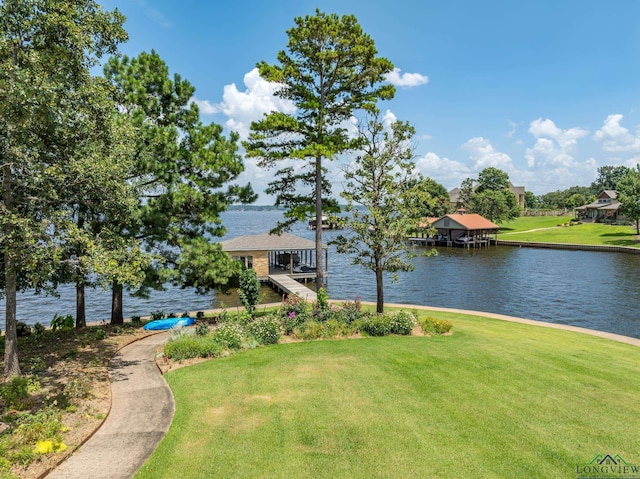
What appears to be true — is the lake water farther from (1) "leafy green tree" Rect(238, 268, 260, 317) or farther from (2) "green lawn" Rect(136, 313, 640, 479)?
(2) "green lawn" Rect(136, 313, 640, 479)

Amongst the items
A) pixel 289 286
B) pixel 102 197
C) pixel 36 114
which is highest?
pixel 36 114

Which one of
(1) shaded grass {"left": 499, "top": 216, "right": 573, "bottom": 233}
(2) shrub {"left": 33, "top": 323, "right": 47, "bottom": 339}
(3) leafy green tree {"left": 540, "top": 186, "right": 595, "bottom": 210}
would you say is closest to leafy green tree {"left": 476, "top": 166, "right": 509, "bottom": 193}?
(1) shaded grass {"left": 499, "top": 216, "right": 573, "bottom": 233}

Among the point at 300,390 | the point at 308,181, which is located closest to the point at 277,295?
the point at 308,181

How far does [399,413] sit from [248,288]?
38.9ft

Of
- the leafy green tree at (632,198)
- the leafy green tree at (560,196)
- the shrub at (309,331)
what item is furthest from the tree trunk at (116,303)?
the leafy green tree at (560,196)

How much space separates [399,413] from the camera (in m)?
9.02

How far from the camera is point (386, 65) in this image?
1773cm

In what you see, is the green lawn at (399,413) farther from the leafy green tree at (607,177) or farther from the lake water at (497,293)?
the leafy green tree at (607,177)

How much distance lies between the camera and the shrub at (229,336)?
14227 mm

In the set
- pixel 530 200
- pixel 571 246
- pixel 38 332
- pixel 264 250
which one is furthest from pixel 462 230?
pixel 530 200

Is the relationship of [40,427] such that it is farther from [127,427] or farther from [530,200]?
[530,200]

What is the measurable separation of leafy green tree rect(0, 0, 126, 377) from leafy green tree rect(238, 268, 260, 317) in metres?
9.51

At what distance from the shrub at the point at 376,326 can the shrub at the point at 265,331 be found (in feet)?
11.7

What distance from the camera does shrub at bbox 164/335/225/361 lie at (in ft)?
43.5
